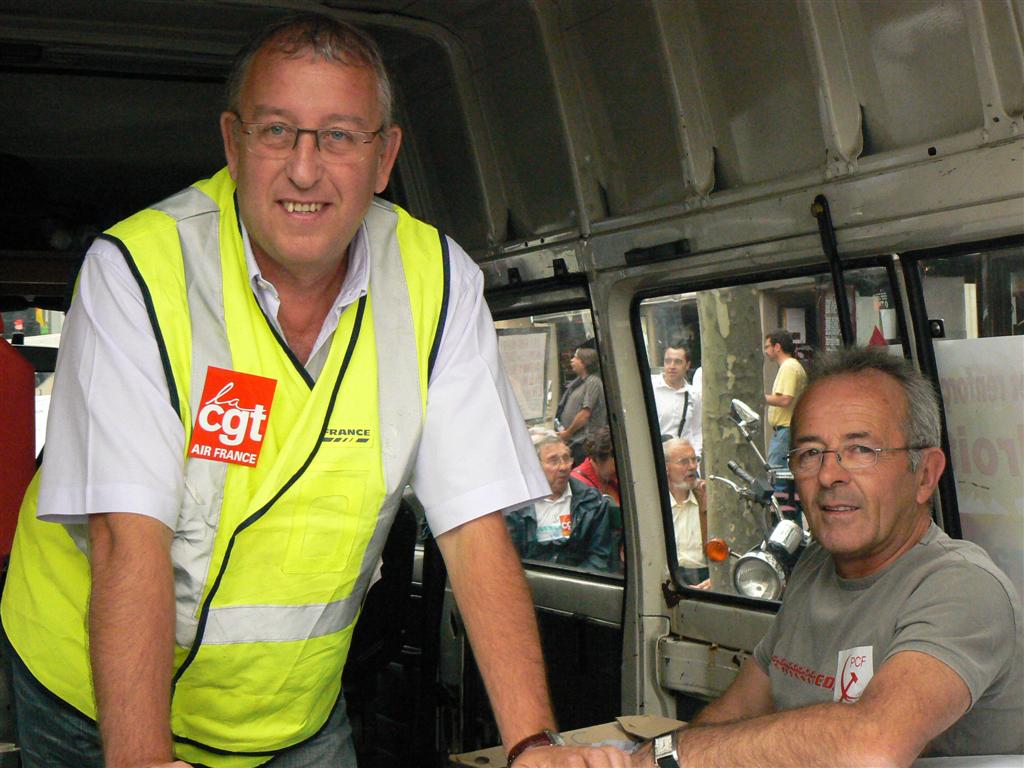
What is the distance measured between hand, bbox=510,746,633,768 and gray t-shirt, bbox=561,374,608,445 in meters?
2.23

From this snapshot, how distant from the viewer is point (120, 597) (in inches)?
67.7

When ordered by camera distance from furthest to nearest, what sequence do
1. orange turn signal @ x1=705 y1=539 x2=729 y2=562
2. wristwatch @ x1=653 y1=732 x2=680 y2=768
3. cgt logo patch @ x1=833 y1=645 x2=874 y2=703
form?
orange turn signal @ x1=705 y1=539 x2=729 y2=562, cgt logo patch @ x1=833 y1=645 x2=874 y2=703, wristwatch @ x1=653 y1=732 x2=680 y2=768

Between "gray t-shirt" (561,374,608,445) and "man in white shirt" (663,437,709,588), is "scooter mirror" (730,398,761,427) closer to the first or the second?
"man in white shirt" (663,437,709,588)

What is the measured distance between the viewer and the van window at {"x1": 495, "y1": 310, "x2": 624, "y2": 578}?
4.09 metres

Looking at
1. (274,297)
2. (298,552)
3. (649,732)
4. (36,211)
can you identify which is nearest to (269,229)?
(274,297)

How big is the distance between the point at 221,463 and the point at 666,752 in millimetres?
923

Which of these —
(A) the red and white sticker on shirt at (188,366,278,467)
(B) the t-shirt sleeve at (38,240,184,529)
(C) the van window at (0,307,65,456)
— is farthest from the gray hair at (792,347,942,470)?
(C) the van window at (0,307,65,456)

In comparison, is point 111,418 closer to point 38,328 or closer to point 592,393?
point 592,393

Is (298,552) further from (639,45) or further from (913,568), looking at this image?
(639,45)

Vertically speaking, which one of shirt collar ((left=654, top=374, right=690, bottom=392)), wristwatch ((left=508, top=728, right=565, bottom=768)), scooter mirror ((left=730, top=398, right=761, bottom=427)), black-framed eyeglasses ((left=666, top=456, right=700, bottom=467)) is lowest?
wristwatch ((left=508, top=728, right=565, bottom=768))

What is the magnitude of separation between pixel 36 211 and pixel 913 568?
3541 millimetres

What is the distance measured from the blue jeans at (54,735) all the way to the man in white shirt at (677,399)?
179cm

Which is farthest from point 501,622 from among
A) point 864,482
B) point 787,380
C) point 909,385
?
point 787,380

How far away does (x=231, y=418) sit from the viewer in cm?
190
